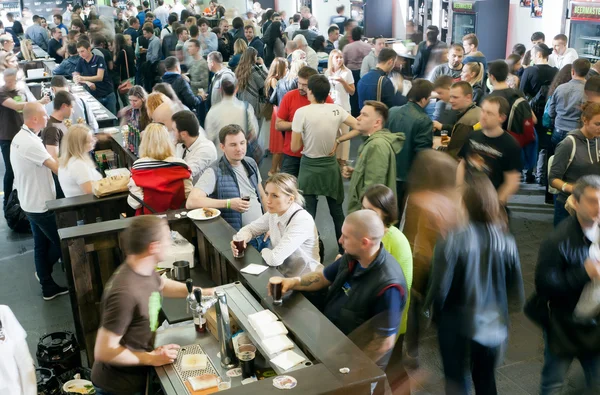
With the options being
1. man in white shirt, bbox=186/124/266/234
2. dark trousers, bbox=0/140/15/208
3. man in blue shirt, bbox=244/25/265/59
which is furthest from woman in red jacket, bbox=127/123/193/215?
man in blue shirt, bbox=244/25/265/59

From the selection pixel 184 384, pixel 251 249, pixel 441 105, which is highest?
pixel 441 105

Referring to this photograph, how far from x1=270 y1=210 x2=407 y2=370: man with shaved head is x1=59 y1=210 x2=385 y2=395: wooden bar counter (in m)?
0.16

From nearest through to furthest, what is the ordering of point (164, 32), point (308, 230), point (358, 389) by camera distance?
point (358, 389) → point (308, 230) → point (164, 32)

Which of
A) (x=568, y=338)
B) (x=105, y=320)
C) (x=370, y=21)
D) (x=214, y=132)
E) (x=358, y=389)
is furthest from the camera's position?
(x=370, y=21)

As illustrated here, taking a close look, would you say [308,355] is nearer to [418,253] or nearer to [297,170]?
[418,253]

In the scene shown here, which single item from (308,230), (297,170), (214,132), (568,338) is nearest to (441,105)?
(297,170)

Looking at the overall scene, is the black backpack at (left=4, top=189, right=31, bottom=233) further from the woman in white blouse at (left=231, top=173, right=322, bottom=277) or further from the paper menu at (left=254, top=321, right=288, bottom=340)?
the paper menu at (left=254, top=321, right=288, bottom=340)

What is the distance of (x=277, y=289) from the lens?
3113 mm

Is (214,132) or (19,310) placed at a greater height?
(214,132)

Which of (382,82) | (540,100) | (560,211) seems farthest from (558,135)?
(382,82)

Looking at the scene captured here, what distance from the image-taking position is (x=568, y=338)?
3.08 meters

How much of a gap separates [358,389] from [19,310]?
3699mm

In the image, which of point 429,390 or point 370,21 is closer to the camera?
point 429,390

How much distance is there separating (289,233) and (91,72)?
6.98m
